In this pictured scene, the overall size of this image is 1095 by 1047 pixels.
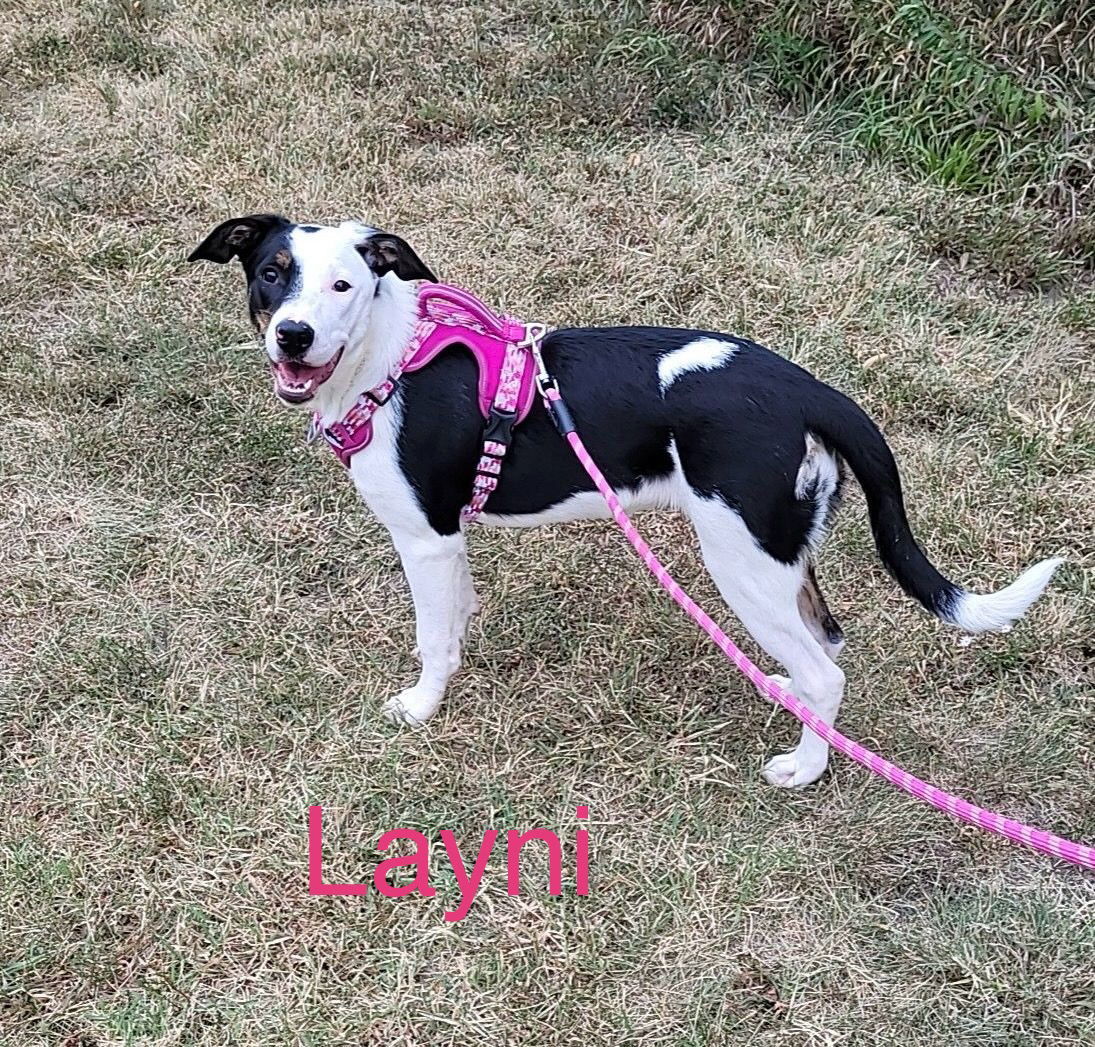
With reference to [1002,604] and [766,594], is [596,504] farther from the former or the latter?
[1002,604]

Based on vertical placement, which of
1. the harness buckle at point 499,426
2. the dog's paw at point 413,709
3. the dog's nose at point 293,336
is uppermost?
the dog's nose at point 293,336

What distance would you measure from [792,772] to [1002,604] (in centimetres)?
76

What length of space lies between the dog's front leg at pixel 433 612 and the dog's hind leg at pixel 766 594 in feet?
→ 2.08

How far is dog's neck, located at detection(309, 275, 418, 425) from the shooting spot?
8.53 ft

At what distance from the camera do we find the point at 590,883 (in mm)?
2719

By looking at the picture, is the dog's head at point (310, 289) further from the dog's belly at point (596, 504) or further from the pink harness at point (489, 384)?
the dog's belly at point (596, 504)

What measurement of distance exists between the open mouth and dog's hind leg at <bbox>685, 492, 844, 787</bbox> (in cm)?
88

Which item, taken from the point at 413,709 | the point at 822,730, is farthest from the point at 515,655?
the point at 822,730

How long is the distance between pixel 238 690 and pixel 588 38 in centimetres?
441

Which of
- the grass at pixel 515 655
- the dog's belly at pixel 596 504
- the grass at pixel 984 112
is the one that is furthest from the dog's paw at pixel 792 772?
the grass at pixel 984 112

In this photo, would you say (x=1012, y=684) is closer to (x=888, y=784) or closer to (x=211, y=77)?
(x=888, y=784)

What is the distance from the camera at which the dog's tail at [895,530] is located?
8.07 feet

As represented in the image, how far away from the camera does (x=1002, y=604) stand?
2.45m

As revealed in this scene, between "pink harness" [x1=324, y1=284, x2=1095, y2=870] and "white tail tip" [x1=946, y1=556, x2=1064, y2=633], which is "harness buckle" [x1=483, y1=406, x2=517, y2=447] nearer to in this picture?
"pink harness" [x1=324, y1=284, x2=1095, y2=870]
